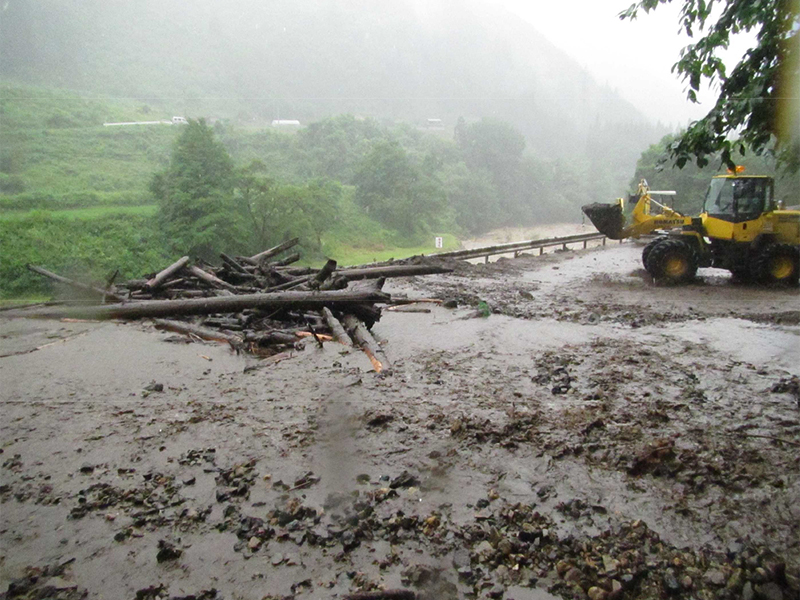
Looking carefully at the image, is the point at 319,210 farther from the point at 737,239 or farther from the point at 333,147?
the point at 333,147

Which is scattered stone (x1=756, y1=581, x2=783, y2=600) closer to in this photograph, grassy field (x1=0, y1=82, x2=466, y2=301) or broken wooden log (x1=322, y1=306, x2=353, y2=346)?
broken wooden log (x1=322, y1=306, x2=353, y2=346)

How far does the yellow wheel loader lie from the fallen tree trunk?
9.70 m

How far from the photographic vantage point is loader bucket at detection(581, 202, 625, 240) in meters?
17.5

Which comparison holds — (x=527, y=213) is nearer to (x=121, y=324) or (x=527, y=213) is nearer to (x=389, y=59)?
(x=389, y=59)

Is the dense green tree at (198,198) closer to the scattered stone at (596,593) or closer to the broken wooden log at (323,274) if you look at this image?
the broken wooden log at (323,274)

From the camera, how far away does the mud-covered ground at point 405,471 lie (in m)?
3.18

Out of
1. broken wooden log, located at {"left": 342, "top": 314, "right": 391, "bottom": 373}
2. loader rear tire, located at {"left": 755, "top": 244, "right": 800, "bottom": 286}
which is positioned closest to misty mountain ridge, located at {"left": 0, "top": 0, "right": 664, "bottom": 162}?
broken wooden log, located at {"left": 342, "top": 314, "right": 391, "bottom": 373}

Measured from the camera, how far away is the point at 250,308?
9.38 metres

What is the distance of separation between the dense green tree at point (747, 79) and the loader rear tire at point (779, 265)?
11.3 m

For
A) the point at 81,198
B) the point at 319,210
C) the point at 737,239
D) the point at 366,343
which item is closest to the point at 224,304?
the point at 366,343

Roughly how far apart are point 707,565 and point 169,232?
2344cm

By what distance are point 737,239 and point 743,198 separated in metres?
1.09

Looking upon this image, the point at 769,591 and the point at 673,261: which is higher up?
the point at 769,591

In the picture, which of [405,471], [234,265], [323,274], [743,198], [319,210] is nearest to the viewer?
[405,471]
